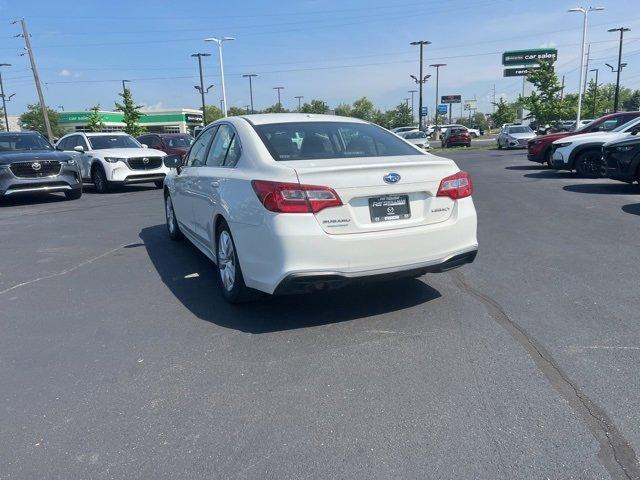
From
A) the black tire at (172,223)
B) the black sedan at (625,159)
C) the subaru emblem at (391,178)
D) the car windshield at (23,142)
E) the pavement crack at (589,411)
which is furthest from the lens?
the car windshield at (23,142)

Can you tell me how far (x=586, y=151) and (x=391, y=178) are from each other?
11.5m

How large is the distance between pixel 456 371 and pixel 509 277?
7.25 ft

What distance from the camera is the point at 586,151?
1348cm

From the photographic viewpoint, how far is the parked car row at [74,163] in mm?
11836

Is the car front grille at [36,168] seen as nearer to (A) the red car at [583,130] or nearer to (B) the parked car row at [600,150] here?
(B) the parked car row at [600,150]

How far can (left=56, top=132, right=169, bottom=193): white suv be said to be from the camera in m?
14.2

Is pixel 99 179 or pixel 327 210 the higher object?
pixel 327 210

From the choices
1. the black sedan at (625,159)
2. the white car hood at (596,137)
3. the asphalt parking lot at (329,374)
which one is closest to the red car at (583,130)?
the white car hood at (596,137)

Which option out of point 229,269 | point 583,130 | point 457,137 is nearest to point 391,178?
point 229,269

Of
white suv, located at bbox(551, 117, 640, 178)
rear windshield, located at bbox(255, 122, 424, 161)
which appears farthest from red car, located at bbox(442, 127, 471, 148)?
rear windshield, located at bbox(255, 122, 424, 161)

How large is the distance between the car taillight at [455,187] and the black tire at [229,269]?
1.73 metres

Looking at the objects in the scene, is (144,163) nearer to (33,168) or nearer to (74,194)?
(74,194)

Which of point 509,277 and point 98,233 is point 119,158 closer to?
point 98,233

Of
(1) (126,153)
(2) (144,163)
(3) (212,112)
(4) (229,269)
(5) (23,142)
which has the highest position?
(3) (212,112)
